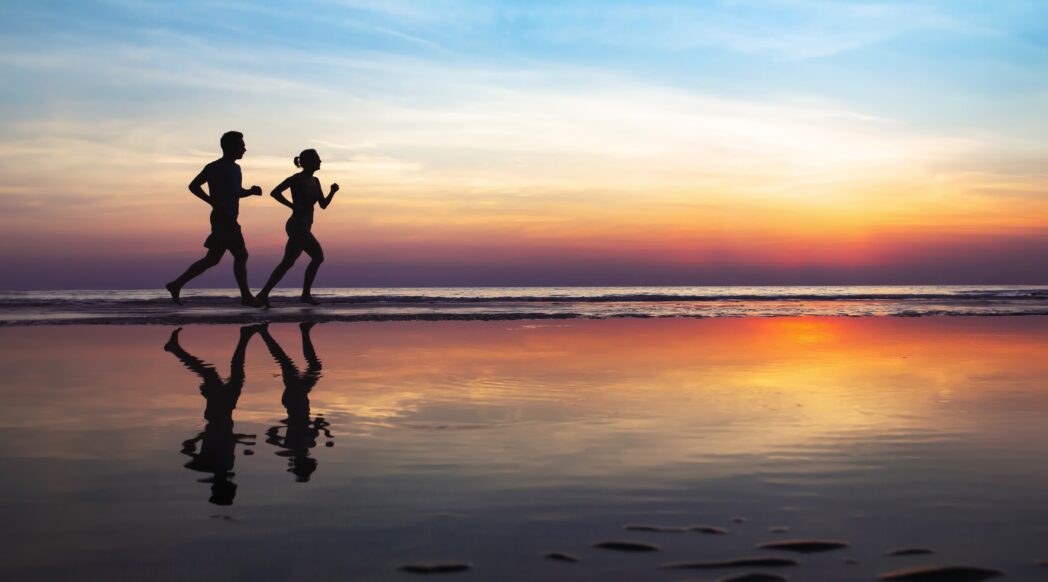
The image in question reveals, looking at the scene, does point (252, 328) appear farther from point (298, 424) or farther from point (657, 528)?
point (657, 528)

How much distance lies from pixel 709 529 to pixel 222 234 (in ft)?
43.4

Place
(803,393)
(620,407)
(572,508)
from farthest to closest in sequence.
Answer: (803,393)
(620,407)
(572,508)

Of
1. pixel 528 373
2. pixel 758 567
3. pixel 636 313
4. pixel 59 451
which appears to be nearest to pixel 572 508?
pixel 758 567

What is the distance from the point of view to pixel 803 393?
539 centimetres

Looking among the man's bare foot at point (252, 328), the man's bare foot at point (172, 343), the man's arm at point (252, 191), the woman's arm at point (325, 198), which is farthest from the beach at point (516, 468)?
the woman's arm at point (325, 198)

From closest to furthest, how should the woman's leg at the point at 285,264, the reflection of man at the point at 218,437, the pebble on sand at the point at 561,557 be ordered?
the pebble on sand at the point at 561,557
the reflection of man at the point at 218,437
the woman's leg at the point at 285,264

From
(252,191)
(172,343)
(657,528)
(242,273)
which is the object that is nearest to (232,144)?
(252,191)

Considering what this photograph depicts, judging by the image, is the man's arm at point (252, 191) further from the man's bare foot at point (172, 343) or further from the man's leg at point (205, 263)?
the man's bare foot at point (172, 343)

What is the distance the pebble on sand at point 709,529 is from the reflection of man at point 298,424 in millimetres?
1462

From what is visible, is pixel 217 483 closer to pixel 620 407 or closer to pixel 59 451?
pixel 59 451

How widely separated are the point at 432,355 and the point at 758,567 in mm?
5695

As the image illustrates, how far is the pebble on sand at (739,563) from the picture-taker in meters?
2.27

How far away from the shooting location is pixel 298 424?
14.2 ft

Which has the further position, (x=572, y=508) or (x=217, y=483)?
(x=217, y=483)
